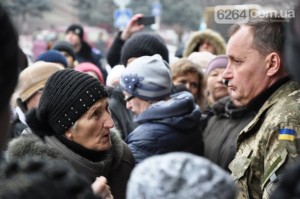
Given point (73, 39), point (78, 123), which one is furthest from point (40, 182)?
point (73, 39)

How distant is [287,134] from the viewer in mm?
3693

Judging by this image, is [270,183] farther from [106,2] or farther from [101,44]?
[106,2]

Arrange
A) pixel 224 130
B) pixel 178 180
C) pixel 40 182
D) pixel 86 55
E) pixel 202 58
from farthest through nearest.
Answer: pixel 86 55 → pixel 202 58 → pixel 224 130 → pixel 178 180 → pixel 40 182

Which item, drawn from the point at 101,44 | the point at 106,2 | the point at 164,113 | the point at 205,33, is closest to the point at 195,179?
the point at 164,113

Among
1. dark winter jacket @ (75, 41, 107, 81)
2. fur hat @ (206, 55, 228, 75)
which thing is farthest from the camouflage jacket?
dark winter jacket @ (75, 41, 107, 81)

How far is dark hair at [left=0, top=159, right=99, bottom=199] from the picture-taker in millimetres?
1915

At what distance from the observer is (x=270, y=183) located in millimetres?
3656

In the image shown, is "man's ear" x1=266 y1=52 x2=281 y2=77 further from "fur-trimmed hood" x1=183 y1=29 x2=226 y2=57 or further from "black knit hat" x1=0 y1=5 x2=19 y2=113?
"fur-trimmed hood" x1=183 y1=29 x2=226 y2=57

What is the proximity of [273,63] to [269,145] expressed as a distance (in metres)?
0.55

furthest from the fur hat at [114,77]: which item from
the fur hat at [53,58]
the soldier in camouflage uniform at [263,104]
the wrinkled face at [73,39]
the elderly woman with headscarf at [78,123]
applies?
the wrinkled face at [73,39]

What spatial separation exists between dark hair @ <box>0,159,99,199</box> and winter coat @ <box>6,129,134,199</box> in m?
1.52

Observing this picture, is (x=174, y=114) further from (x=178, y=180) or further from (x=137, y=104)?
(x=178, y=180)

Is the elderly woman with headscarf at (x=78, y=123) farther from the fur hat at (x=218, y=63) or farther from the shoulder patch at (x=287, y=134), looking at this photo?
the fur hat at (x=218, y=63)

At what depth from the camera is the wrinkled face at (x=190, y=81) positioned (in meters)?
7.12
